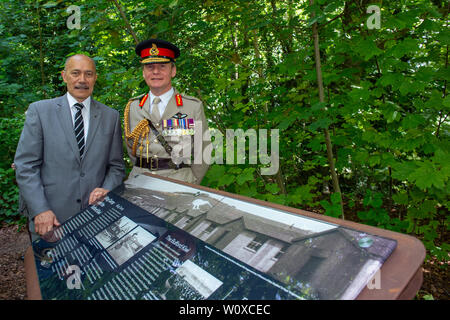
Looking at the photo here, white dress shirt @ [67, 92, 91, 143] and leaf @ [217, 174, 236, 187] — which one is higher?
white dress shirt @ [67, 92, 91, 143]

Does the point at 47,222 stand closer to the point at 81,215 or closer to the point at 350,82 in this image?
the point at 81,215

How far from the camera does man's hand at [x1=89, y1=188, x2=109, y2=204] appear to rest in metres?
1.98

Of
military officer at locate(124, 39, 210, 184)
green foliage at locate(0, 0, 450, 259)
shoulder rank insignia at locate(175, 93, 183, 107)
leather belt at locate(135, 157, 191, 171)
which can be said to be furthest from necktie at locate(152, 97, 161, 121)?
green foliage at locate(0, 0, 450, 259)

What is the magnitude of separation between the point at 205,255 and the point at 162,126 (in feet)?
4.49

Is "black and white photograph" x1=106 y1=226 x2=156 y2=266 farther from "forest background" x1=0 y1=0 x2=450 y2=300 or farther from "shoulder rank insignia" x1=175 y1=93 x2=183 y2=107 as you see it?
"forest background" x1=0 y1=0 x2=450 y2=300

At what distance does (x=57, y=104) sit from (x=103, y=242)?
118 centimetres

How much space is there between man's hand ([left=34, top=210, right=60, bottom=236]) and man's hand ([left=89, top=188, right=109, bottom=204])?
25 cm

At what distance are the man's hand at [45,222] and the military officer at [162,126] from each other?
646 millimetres

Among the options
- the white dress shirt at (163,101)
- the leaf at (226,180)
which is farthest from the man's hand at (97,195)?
the leaf at (226,180)

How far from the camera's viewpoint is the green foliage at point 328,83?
221 centimetres

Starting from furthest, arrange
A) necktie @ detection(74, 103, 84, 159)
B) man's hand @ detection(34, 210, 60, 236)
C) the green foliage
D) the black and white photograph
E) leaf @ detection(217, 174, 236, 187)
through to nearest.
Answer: leaf @ detection(217, 174, 236, 187) < the green foliage < necktie @ detection(74, 103, 84, 159) < man's hand @ detection(34, 210, 60, 236) < the black and white photograph

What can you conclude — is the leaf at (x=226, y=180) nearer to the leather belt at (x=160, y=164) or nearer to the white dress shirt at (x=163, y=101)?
the leather belt at (x=160, y=164)

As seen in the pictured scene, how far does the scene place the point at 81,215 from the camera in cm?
180

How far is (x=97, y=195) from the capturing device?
2.02 metres
